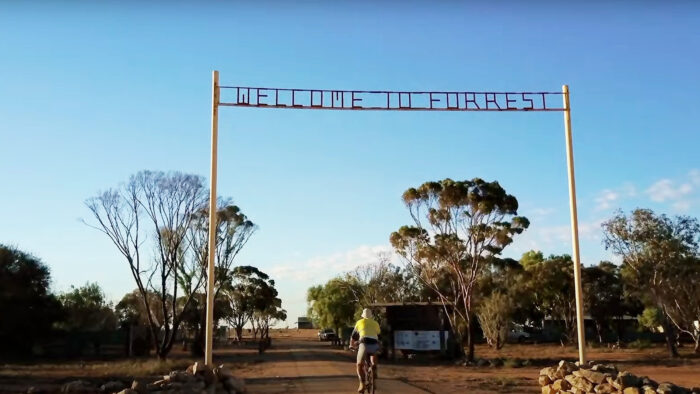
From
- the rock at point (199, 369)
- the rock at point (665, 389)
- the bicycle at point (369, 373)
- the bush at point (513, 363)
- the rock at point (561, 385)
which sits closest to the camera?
the rock at point (665, 389)

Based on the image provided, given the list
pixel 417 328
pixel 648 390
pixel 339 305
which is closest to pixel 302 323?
pixel 339 305

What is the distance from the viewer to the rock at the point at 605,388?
1357 cm

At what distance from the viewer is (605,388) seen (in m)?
13.7

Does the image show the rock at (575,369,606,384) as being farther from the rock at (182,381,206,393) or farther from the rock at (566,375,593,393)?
the rock at (182,381,206,393)

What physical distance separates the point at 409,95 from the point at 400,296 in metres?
42.4

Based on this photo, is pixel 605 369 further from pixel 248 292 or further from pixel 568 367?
pixel 248 292

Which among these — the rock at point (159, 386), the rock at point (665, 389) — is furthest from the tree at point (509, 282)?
the rock at point (159, 386)

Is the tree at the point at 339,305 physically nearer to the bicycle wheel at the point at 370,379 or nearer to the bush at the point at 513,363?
the bush at the point at 513,363

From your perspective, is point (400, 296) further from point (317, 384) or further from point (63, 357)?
point (317, 384)

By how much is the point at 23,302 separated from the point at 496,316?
1192 inches

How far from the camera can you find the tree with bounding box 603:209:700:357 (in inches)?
1426

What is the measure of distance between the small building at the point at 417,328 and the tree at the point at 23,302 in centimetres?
2194

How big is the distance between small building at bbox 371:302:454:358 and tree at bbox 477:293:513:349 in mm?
5835

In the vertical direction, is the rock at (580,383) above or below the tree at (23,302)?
below
